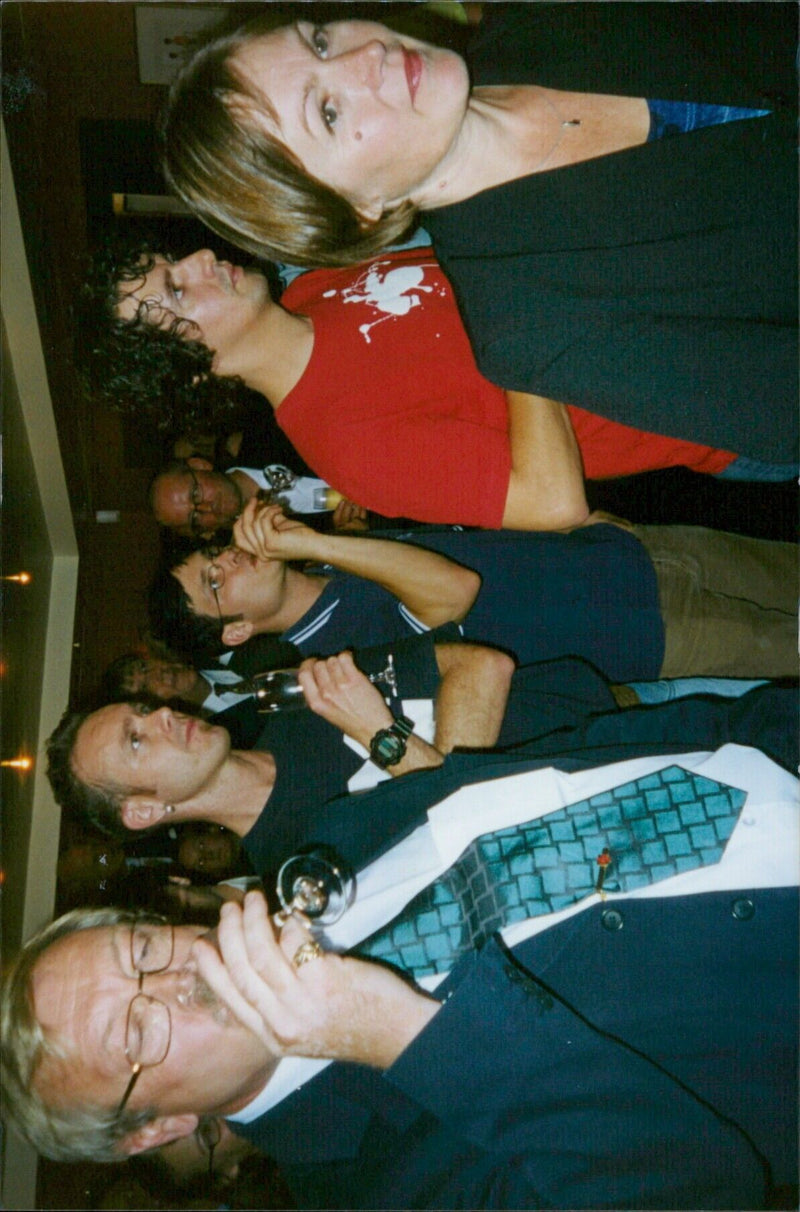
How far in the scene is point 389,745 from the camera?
7.16ft

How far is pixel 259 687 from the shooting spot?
8.67 ft

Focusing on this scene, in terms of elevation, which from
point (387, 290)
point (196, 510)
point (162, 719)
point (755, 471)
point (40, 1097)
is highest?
point (387, 290)

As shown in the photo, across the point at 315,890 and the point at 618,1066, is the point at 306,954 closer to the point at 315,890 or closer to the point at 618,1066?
the point at 315,890

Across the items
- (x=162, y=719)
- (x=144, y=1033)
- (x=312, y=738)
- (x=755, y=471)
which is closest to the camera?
(x=144, y=1033)

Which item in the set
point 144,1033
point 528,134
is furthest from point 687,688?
point 144,1033

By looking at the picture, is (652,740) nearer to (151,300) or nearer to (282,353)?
(282,353)

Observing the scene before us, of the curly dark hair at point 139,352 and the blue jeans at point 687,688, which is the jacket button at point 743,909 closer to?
the blue jeans at point 687,688

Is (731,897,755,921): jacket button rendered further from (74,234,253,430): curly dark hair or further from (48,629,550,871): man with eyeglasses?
(74,234,253,430): curly dark hair

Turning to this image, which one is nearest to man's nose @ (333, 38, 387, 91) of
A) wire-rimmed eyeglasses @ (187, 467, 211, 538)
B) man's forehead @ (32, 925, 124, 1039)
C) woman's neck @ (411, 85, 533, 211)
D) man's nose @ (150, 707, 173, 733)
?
woman's neck @ (411, 85, 533, 211)

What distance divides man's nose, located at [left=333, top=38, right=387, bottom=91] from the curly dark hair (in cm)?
94

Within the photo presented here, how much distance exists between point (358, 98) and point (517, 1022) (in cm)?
159

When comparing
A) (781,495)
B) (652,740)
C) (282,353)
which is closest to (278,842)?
(652,740)

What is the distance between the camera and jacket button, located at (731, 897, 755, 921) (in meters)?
1.44

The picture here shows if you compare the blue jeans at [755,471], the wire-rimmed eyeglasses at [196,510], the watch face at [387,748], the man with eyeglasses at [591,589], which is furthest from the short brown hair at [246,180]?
the wire-rimmed eyeglasses at [196,510]
